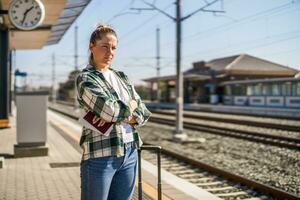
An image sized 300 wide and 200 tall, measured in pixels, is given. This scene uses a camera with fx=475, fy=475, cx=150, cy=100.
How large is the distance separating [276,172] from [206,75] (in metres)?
42.8


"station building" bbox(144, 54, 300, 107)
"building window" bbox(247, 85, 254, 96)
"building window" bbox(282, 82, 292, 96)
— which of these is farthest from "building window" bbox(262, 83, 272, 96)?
"building window" bbox(247, 85, 254, 96)

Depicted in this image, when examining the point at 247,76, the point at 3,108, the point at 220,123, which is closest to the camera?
the point at 3,108

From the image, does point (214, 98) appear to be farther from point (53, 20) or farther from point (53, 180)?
point (53, 180)

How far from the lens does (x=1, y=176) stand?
25.0 feet

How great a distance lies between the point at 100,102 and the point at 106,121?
4.3 inches

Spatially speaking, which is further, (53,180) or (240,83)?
(240,83)

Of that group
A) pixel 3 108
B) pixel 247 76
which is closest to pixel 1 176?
pixel 3 108

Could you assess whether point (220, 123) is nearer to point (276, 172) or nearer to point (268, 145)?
point (268, 145)

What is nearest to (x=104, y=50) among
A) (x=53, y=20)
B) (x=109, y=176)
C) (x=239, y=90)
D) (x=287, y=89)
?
(x=109, y=176)

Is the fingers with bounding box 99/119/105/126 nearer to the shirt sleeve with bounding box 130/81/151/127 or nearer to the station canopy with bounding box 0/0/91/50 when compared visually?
the shirt sleeve with bounding box 130/81/151/127

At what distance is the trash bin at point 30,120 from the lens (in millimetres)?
9609

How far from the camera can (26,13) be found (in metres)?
9.51

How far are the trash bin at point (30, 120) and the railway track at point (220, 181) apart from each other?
281 cm

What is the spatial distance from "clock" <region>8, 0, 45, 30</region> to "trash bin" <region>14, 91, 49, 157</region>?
55.8 inches
